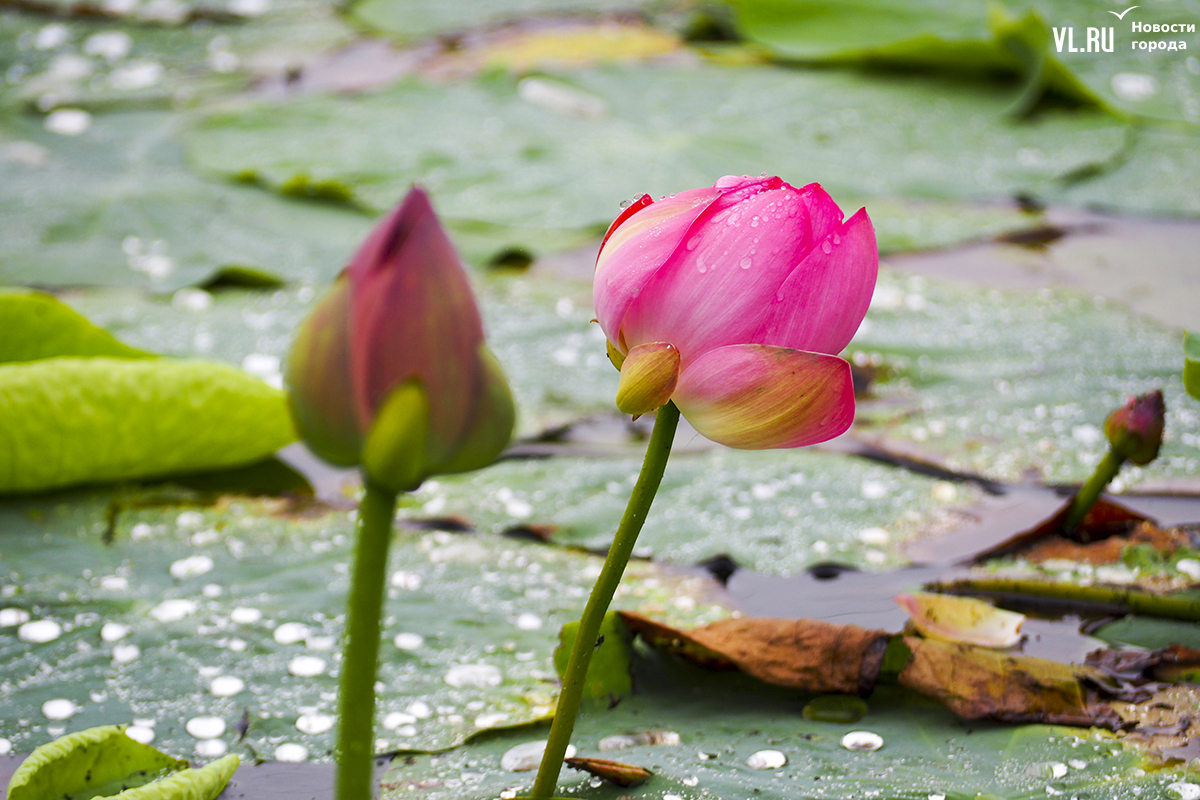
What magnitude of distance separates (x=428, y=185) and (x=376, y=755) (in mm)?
1049

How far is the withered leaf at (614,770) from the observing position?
51 centimetres

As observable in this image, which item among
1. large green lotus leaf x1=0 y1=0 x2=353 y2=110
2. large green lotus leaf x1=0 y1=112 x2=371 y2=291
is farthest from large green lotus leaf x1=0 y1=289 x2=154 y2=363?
large green lotus leaf x1=0 y1=0 x2=353 y2=110

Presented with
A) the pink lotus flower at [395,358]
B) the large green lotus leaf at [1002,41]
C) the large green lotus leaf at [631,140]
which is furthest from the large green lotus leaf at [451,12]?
the pink lotus flower at [395,358]

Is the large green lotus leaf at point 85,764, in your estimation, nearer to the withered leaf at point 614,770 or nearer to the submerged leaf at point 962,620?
the withered leaf at point 614,770

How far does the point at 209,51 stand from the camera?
203 centimetres

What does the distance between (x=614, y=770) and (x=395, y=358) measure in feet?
1.02

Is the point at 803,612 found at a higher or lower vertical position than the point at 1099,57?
lower

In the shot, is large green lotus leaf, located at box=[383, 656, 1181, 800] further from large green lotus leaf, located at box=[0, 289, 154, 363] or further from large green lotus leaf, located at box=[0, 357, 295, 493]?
large green lotus leaf, located at box=[0, 289, 154, 363]

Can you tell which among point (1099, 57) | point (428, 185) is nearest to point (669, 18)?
point (1099, 57)

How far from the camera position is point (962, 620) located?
676mm

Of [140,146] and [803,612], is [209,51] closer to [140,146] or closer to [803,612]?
[140,146]

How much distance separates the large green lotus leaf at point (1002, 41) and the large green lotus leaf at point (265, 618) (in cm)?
132

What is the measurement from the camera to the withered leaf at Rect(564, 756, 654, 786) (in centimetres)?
51

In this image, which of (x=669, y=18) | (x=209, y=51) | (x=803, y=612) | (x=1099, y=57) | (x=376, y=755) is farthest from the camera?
(x=669, y=18)
